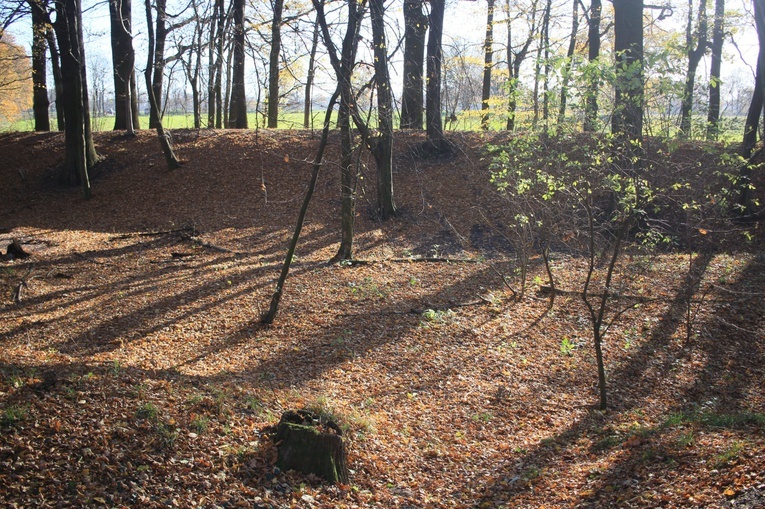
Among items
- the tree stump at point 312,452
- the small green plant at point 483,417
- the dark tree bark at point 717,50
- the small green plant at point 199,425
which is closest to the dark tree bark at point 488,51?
the dark tree bark at point 717,50

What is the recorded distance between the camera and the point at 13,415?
13.4ft

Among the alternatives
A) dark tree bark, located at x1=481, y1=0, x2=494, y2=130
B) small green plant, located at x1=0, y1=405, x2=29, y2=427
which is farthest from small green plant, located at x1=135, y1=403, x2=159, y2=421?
dark tree bark, located at x1=481, y1=0, x2=494, y2=130

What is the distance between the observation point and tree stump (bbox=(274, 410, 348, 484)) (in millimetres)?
4426

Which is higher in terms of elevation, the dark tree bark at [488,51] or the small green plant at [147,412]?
the dark tree bark at [488,51]

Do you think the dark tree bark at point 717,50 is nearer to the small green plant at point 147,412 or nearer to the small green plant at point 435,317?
the small green plant at point 435,317

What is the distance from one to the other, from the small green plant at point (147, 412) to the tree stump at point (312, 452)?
41.2 inches

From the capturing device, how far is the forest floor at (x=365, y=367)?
4.11 m

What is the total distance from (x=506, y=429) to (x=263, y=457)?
288 centimetres

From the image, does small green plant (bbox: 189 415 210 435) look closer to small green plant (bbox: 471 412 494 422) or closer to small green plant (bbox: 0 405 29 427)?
small green plant (bbox: 0 405 29 427)

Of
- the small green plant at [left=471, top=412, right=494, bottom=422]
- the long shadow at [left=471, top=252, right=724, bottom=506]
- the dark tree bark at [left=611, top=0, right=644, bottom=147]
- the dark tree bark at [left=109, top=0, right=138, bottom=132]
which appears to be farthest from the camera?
the dark tree bark at [left=109, top=0, right=138, bottom=132]

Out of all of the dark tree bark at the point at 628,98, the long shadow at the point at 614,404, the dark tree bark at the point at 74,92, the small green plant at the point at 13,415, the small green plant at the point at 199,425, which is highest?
the dark tree bark at the point at 74,92

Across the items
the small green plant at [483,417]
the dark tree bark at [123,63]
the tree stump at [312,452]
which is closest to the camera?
the tree stump at [312,452]

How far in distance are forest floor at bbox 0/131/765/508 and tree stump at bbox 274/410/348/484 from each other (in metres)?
0.11

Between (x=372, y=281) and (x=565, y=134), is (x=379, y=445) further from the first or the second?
(x=372, y=281)
